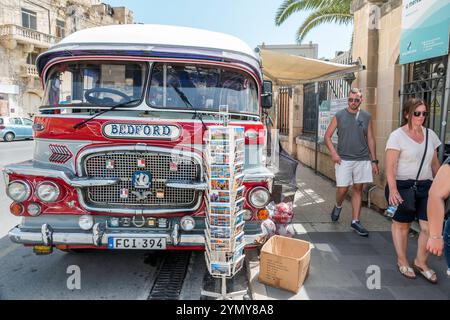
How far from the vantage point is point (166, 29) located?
3.91m

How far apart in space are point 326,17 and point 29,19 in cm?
2606

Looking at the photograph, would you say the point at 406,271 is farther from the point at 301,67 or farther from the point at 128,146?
the point at 301,67

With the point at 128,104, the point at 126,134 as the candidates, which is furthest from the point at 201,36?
the point at 126,134

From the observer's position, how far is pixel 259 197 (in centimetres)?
345

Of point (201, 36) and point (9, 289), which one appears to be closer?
point (9, 289)

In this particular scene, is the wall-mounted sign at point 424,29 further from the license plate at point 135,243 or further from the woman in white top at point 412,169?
the license plate at point 135,243

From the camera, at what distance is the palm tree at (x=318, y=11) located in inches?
476

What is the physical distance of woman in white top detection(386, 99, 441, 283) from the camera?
3629mm

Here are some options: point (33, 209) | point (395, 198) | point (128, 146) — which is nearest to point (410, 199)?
point (395, 198)

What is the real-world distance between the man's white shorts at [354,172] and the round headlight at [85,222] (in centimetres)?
361

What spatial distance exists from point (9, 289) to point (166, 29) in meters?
3.31

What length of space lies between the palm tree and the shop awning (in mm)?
5471

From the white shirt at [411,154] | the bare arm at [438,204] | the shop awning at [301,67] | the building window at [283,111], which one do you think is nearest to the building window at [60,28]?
the building window at [283,111]

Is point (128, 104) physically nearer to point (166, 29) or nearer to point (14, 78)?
point (166, 29)
